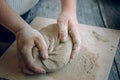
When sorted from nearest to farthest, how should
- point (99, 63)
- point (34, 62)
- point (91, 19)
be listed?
point (34, 62)
point (99, 63)
point (91, 19)

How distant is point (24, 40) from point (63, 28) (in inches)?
6.7

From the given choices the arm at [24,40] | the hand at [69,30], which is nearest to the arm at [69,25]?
the hand at [69,30]

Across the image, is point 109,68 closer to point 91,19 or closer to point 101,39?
point 101,39

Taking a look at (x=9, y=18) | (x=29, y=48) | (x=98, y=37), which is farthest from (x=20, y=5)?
(x=98, y=37)

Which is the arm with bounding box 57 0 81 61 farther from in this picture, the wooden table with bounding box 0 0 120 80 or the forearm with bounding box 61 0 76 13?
the wooden table with bounding box 0 0 120 80

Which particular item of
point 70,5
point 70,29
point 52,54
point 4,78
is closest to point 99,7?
point 70,5

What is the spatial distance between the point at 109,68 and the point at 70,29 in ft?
0.71

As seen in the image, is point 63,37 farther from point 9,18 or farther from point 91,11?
point 91,11

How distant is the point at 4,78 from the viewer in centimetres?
79

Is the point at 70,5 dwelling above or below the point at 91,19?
above

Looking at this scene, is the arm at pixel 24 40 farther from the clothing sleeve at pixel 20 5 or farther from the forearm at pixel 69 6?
the forearm at pixel 69 6

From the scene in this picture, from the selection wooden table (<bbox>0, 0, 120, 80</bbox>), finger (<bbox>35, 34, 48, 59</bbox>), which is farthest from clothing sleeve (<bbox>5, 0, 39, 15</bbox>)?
finger (<bbox>35, 34, 48, 59</bbox>)

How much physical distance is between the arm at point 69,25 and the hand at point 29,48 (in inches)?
3.9

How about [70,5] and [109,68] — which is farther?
[70,5]
